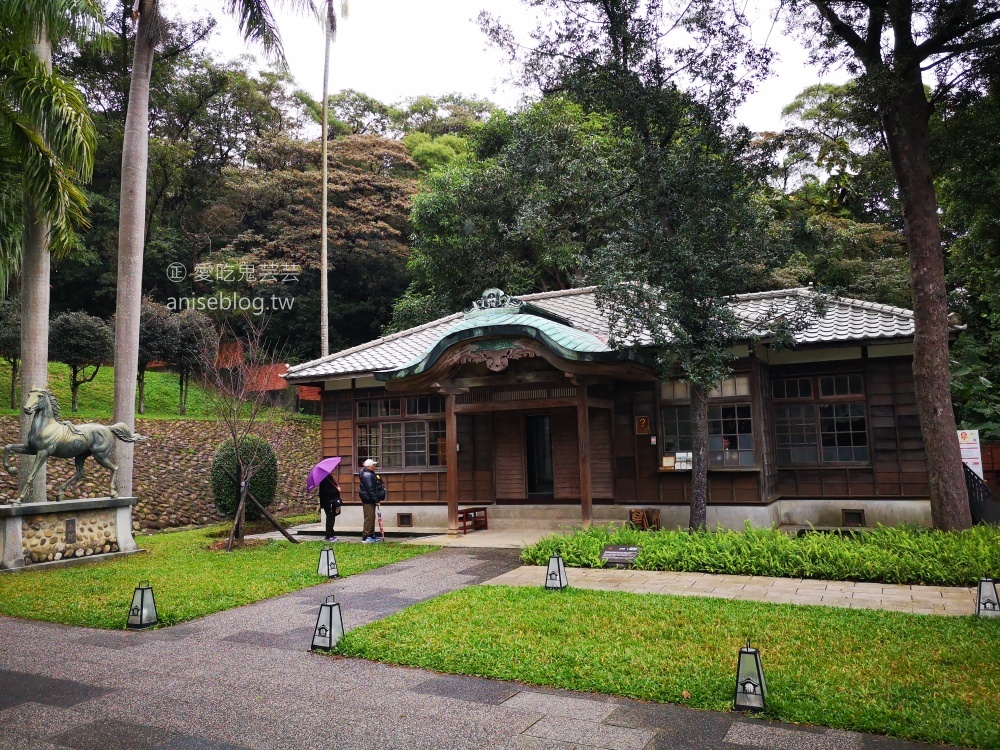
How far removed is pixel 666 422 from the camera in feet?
44.9

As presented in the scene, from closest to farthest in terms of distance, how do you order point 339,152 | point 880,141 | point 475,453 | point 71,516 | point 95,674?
1. point 95,674
2. point 71,516
3. point 880,141
4. point 475,453
5. point 339,152

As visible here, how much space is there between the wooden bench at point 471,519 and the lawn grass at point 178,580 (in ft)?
5.60

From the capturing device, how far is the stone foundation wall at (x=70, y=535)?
36.6ft

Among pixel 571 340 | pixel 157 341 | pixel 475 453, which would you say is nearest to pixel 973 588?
pixel 571 340

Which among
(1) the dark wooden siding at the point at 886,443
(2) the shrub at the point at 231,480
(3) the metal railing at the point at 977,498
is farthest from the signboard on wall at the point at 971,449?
(2) the shrub at the point at 231,480

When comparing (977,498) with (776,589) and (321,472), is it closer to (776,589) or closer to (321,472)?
(776,589)

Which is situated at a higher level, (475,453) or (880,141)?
(880,141)

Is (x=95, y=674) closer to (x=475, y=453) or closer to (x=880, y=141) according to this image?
(x=475, y=453)

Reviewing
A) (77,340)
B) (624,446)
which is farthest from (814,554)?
(77,340)

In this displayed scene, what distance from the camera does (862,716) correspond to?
4.53 meters

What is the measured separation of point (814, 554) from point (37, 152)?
14070mm

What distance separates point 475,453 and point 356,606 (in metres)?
7.58

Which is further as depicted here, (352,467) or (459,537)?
(352,467)

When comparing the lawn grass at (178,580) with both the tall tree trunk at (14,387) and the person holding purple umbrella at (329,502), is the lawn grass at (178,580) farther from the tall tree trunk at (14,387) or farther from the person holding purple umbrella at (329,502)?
the tall tree trunk at (14,387)
